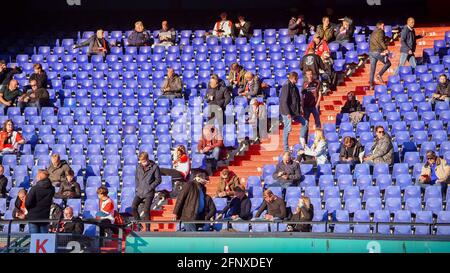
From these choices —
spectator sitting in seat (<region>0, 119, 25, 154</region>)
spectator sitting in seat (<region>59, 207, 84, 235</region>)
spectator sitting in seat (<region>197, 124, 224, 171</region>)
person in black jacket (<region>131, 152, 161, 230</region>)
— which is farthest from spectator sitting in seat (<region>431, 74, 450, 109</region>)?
spectator sitting in seat (<region>0, 119, 25, 154</region>)

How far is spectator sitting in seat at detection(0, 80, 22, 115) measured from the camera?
83.6ft

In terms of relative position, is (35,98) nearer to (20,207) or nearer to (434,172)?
(20,207)

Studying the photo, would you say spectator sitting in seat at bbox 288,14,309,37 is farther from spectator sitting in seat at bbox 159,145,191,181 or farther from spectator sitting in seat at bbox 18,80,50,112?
spectator sitting in seat at bbox 159,145,191,181

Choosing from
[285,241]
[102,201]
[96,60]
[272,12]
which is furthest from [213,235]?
[272,12]

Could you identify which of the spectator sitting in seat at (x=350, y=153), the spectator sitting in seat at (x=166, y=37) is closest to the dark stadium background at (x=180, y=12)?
the spectator sitting in seat at (x=166, y=37)

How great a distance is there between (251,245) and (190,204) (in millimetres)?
1433

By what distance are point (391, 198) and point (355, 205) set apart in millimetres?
665

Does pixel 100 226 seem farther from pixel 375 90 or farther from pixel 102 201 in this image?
pixel 375 90

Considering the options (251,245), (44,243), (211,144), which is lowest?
(251,245)

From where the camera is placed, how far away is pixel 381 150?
21578 millimetres

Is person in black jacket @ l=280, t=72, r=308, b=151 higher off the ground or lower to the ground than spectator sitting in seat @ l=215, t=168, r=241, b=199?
higher

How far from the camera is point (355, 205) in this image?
805 inches

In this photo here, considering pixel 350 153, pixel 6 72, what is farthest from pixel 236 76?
pixel 6 72

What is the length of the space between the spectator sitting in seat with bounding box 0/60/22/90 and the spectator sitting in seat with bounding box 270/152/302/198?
311 inches
